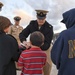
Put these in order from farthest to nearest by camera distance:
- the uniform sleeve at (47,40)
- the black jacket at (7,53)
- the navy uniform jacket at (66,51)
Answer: the uniform sleeve at (47,40), the black jacket at (7,53), the navy uniform jacket at (66,51)

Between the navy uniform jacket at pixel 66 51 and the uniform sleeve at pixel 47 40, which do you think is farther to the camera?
the uniform sleeve at pixel 47 40

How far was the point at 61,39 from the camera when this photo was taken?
395 cm

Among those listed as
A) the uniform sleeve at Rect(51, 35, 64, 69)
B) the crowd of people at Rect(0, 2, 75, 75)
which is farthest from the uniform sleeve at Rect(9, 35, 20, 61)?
the uniform sleeve at Rect(51, 35, 64, 69)

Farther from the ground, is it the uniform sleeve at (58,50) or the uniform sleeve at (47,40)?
the uniform sleeve at (58,50)

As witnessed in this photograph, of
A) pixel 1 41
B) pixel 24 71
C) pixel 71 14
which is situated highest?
pixel 71 14

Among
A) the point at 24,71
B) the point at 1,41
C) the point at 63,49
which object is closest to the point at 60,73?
the point at 63,49

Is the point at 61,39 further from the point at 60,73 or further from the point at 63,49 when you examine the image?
the point at 60,73

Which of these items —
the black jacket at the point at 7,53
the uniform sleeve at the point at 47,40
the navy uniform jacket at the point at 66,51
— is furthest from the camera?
the uniform sleeve at the point at 47,40

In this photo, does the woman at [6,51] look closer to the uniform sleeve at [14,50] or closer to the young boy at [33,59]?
the uniform sleeve at [14,50]

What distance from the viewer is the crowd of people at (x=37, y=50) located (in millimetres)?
3912

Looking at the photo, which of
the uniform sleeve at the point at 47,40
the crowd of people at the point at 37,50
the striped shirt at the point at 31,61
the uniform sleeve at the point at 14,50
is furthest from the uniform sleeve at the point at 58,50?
the uniform sleeve at the point at 47,40

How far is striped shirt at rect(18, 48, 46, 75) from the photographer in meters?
4.37

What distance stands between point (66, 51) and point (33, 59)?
2.13ft

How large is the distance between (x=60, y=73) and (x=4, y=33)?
1012 millimetres
